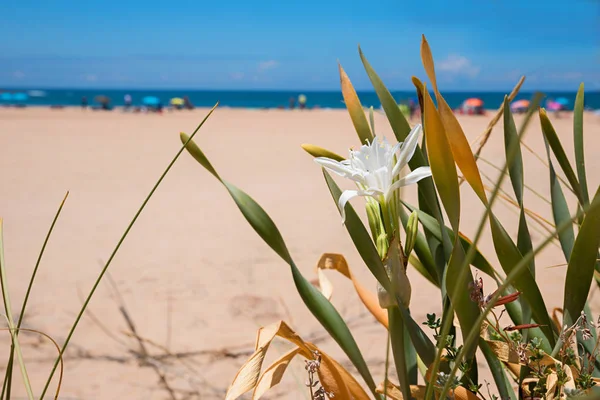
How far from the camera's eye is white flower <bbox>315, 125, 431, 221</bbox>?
0.69 metres

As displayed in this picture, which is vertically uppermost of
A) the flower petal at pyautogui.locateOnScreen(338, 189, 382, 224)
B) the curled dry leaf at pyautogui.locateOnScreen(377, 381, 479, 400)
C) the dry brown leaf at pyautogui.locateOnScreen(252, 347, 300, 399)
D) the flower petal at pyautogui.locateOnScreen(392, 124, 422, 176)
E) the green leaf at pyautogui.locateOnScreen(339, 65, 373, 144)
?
the green leaf at pyautogui.locateOnScreen(339, 65, 373, 144)

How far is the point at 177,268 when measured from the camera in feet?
8.14

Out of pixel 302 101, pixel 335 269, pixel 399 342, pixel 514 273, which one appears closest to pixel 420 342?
pixel 399 342

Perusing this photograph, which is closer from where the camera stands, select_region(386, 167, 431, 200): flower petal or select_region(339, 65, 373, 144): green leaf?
select_region(386, 167, 431, 200): flower petal

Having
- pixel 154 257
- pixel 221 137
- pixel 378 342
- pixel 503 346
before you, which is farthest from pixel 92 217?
pixel 221 137

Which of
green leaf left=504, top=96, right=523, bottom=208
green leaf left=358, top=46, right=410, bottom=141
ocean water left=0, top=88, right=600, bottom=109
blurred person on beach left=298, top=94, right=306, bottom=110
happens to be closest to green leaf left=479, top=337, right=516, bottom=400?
green leaf left=504, top=96, right=523, bottom=208

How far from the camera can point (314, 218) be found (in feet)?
11.1

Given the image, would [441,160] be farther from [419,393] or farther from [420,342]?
[419,393]

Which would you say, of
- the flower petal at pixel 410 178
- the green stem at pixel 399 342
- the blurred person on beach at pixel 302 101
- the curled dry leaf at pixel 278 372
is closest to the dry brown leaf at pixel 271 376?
the curled dry leaf at pixel 278 372

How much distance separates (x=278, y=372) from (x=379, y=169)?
328 mm

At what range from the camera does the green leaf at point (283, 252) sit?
2.52ft

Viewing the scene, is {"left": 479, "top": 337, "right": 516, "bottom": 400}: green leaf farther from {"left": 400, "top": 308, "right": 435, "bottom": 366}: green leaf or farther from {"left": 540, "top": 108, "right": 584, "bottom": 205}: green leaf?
{"left": 540, "top": 108, "right": 584, "bottom": 205}: green leaf

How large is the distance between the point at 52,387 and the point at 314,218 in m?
2.07

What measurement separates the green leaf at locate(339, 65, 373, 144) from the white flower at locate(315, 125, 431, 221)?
0.15m
